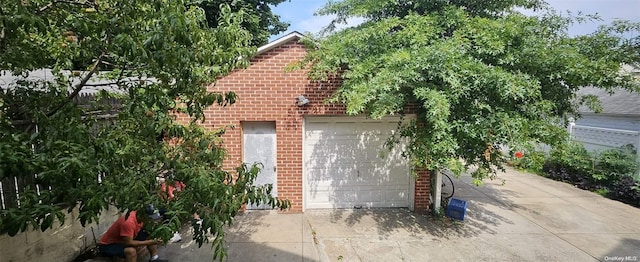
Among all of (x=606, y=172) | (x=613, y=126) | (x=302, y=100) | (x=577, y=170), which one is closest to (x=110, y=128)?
(x=302, y=100)

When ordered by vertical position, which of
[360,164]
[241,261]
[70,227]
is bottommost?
[241,261]

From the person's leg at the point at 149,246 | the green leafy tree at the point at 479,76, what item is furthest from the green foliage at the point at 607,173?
the person's leg at the point at 149,246

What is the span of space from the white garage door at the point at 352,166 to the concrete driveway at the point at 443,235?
0.32m

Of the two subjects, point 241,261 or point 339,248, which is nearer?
point 241,261

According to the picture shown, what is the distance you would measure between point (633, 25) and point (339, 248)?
580 centimetres

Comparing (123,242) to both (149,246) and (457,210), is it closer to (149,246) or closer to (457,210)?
(149,246)

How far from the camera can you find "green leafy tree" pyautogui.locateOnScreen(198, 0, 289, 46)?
11000 millimetres

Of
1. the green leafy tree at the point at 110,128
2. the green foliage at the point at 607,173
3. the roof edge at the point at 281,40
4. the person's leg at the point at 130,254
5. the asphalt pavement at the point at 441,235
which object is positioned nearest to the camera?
the green leafy tree at the point at 110,128

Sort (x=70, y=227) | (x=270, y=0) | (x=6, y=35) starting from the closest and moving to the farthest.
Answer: (x=6, y=35) < (x=70, y=227) < (x=270, y=0)

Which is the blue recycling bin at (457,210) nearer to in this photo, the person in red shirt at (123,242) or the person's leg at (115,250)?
the person in red shirt at (123,242)

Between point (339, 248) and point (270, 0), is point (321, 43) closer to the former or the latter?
point (339, 248)

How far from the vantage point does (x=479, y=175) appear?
4484 millimetres

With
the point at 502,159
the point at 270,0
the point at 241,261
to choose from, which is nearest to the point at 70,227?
the point at 241,261

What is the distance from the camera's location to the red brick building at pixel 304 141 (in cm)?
602
